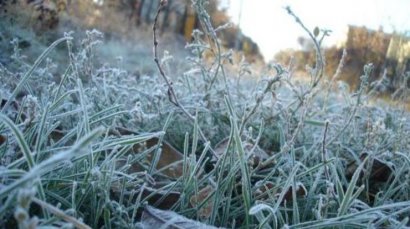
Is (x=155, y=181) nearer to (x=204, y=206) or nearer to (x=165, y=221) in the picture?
(x=204, y=206)

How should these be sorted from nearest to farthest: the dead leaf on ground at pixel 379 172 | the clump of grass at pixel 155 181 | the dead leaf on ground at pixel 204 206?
the clump of grass at pixel 155 181 < the dead leaf on ground at pixel 204 206 < the dead leaf on ground at pixel 379 172

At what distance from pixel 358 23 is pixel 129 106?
1.56m

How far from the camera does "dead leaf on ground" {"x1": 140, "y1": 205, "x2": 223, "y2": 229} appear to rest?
70 cm

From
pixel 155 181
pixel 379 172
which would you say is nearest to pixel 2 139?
pixel 155 181

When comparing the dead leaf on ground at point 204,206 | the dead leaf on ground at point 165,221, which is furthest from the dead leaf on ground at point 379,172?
the dead leaf on ground at point 165,221

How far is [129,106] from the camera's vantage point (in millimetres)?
1780

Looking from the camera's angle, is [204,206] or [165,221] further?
[204,206]

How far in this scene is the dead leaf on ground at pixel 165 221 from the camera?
27.5 inches

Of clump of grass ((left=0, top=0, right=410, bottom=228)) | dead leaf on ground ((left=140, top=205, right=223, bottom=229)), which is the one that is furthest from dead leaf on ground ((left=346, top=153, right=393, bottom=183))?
dead leaf on ground ((left=140, top=205, right=223, bottom=229))

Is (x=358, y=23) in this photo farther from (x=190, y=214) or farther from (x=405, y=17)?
(x=190, y=214)

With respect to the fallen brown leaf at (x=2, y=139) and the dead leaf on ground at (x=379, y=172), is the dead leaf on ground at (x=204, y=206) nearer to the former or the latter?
the fallen brown leaf at (x=2, y=139)

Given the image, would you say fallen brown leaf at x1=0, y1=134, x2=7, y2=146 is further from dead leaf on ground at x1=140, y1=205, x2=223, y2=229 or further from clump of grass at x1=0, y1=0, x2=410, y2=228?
dead leaf on ground at x1=140, y1=205, x2=223, y2=229

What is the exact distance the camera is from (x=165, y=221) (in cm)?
72

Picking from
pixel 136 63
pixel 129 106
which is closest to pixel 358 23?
pixel 129 106
